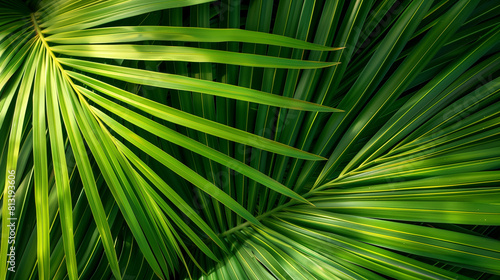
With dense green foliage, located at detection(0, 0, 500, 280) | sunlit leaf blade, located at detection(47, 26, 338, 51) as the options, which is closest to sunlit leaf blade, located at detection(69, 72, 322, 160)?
dense green foliage, located at detection(0, 0, 500, 280)

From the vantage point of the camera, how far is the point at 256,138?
0.62 metres

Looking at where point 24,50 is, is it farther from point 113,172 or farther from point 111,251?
point 111,251

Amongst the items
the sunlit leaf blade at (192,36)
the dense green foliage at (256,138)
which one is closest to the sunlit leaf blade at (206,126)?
the dense green foliage at (256,138)

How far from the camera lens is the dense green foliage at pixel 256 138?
0.62 metres

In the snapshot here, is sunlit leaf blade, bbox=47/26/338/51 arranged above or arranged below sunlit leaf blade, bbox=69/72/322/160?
above

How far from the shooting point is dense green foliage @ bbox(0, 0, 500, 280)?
2.03 feet

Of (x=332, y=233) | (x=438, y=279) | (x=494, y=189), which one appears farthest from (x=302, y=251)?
(x=494, y=189)

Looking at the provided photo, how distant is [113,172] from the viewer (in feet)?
2.09

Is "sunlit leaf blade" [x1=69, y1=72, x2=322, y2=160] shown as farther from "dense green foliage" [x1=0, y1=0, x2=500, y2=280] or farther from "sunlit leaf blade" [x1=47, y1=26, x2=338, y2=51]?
"sunlit leaf blade" [x1=47, y1=26, x2=338, y2=51]

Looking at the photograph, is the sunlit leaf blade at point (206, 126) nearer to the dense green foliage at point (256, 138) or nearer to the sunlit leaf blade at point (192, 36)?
the dense green foliage at point (256, 138)

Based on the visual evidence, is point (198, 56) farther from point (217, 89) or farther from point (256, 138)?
point (256, 138)

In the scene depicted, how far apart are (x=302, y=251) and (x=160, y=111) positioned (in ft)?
1.33

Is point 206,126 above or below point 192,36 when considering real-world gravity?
below

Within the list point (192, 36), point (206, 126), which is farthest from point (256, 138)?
point (192, 36)
